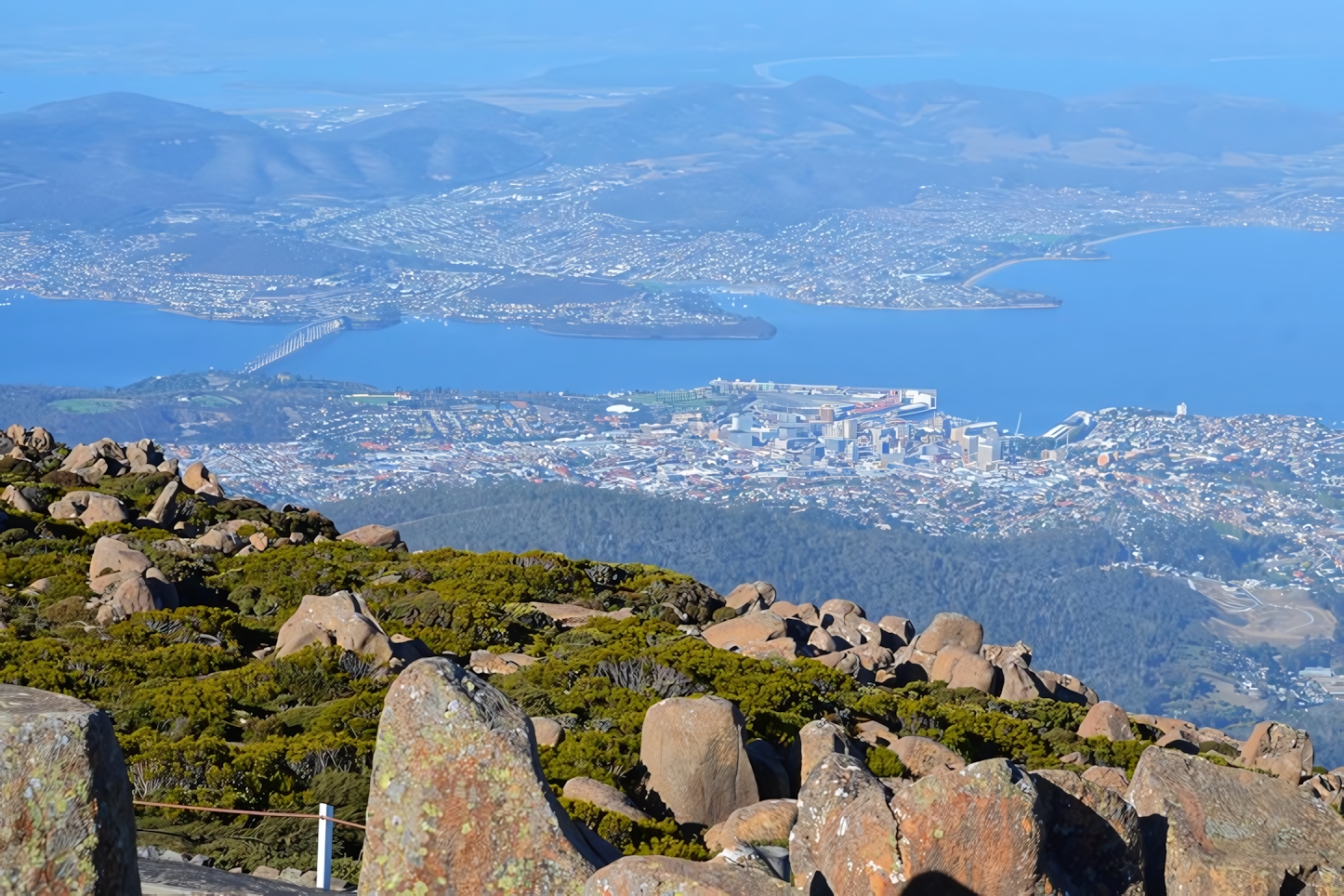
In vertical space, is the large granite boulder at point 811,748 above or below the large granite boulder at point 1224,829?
below

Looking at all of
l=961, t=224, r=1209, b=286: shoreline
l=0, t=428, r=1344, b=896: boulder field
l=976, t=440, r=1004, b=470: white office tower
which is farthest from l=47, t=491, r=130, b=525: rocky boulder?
l=961, t=224, r=1209, b=286: shoreline

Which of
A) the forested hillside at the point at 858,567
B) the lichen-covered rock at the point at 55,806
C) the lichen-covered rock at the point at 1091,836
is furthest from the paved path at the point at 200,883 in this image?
the forested hillside at the point at 858,567

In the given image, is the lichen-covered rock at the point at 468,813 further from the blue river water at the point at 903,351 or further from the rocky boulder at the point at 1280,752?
the blue river water at the point at 903,351

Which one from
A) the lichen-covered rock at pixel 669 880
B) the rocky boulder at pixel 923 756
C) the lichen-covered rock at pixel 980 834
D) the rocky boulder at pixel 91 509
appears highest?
the lichen-covered rock at pixel 669 880

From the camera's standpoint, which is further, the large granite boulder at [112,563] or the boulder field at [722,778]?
the large granite boulder at [112,563]

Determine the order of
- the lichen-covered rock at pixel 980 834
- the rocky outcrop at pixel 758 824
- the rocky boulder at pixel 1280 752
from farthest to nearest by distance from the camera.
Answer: the rocky boulder at pixel 1280 752 → the rocky outcrop at pixel 758 824 → the lichen-covered rock at pixel 980 834

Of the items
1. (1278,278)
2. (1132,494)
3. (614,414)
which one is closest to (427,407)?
(614,414)

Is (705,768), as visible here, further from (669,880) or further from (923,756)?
(669,880)

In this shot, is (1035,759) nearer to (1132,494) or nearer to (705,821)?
(705,821)
